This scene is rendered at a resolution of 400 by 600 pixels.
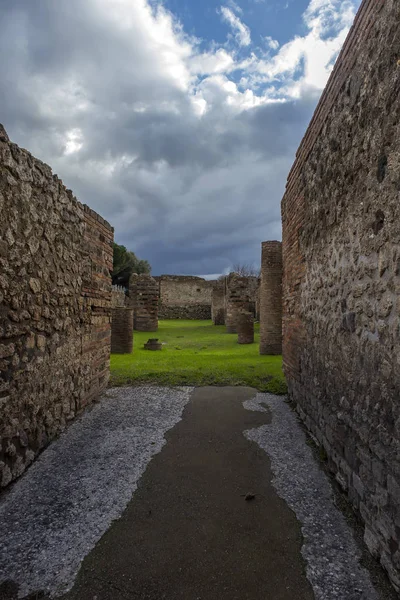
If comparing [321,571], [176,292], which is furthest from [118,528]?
[176,292]

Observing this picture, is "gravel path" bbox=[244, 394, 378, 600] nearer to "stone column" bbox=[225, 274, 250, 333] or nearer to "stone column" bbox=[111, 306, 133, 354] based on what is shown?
"stone column" bbox=[111, 306, 133, 354]

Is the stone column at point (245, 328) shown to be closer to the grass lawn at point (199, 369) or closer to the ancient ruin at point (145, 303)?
the grass lawn at point (199, 369)

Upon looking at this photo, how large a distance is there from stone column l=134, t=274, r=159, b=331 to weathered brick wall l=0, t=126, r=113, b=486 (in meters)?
11.3

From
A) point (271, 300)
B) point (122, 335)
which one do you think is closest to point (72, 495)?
point (122, 335)

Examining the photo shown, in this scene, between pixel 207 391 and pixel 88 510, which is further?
pixel 207 391

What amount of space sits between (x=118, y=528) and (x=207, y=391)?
389 centimetres

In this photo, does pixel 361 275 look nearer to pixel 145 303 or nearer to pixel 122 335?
pixel 122 335

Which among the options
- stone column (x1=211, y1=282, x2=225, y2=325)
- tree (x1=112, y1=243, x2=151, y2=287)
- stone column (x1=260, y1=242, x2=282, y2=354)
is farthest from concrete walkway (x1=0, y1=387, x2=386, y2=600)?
tree (x1=112, y1=243, x2=151, y2=287)

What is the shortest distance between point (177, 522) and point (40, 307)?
2567mm

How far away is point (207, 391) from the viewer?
6332 mm

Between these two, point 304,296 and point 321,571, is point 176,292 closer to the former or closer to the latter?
point 304,296

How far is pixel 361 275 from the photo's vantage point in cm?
278

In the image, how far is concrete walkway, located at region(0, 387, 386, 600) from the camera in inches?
79.3

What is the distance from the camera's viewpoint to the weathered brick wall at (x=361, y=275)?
7.30ft
